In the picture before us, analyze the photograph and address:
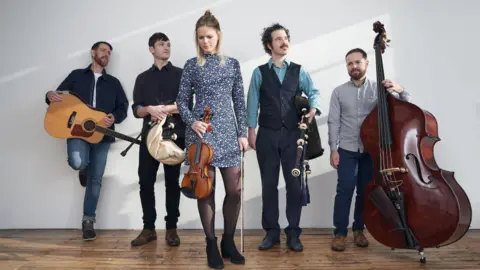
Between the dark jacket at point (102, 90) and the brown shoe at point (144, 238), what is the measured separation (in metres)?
0.79

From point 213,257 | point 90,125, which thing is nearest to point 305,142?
point 213,257

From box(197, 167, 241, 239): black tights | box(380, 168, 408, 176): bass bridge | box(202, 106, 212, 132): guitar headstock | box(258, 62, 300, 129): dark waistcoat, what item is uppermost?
box(258, 62, 300, 129): dark waistcoat

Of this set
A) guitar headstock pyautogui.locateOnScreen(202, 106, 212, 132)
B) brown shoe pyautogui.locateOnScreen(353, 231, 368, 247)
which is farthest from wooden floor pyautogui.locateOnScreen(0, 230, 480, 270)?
guitar headstock pyautogui.locateOnScreen(202, 106, 212, 132)

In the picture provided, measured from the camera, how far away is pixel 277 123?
8.37ft

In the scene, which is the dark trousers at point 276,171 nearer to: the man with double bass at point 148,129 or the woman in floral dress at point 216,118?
the woman in floral dress at point 216,118

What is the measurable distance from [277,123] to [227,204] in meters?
0.65

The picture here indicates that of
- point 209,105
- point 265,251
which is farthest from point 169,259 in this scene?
point 209,105

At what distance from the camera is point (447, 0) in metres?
3.28

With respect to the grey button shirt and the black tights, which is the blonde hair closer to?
the black tights

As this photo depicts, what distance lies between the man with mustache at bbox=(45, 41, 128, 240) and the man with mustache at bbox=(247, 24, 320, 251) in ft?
3.86

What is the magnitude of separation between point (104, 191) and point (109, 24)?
1437mm

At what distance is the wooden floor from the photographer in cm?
223

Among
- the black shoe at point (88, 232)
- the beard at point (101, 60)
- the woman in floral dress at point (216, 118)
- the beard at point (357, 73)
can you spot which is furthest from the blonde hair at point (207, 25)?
the black shoe at point (88, 232)

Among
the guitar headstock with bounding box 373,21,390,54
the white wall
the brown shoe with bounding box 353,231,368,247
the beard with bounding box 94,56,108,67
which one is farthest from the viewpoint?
the white wall
